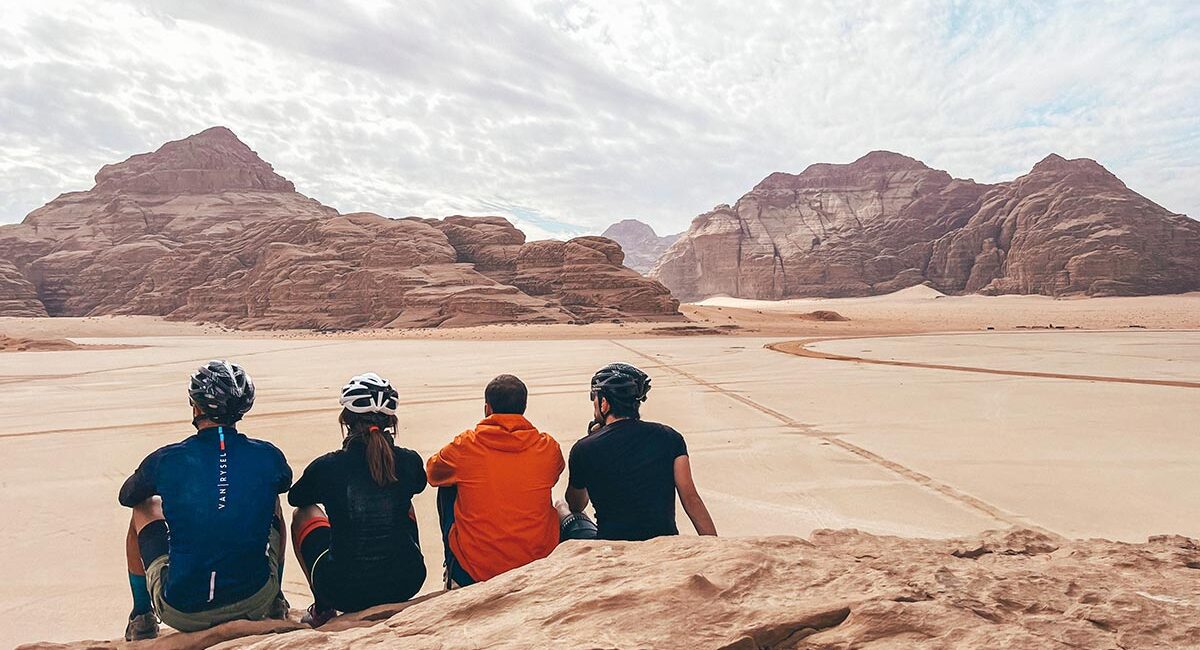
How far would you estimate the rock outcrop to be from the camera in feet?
5.40

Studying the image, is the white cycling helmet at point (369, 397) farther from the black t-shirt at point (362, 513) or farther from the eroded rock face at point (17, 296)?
the eroded rock face at point (17, 296)

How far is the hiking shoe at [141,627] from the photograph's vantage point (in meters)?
2.37

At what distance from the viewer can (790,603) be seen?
1.83 metres

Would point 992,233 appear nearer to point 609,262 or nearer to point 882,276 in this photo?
point 882,276

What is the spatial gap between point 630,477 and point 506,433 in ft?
2.13

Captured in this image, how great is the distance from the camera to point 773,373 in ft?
45.0

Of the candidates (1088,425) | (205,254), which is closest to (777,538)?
(1088,425)

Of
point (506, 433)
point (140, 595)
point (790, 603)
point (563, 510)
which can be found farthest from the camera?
point (563, 510)

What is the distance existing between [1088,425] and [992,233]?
4417 inches

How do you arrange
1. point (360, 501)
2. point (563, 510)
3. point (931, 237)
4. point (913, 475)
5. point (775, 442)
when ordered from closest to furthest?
point (360, 501) < point (563, 510) < point (913, 475) < point (775, 442) < point (931, 237)

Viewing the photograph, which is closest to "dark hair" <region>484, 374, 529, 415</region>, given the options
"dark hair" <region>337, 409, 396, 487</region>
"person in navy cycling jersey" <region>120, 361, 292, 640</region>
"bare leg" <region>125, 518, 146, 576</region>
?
"dark hair" <region>337, 409, 396, 487</region>

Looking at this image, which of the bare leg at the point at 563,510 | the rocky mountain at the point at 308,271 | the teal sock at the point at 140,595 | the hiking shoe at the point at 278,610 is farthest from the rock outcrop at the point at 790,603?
the rocky mountain at the point at 308,271

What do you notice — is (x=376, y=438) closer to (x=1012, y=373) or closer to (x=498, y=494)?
(x=498, y=494)

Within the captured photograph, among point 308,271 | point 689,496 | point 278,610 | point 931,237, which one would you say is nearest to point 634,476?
point 689,496
